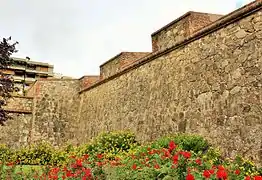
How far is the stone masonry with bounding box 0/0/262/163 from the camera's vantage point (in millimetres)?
7938

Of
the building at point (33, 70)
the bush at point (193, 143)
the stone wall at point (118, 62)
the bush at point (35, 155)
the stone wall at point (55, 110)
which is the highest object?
the building at point (33, 70)

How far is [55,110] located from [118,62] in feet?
15.0

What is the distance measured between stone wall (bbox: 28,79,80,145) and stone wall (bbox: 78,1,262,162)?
4497 mm

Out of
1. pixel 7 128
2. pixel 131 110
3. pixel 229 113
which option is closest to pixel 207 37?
pixel 229 113

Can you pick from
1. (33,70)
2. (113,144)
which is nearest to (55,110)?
(113,144)

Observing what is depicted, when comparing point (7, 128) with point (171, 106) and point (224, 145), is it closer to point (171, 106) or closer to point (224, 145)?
point (171, 106)

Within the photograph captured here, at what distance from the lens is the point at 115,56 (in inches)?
624

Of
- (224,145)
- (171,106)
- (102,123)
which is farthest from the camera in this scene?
(102,123)

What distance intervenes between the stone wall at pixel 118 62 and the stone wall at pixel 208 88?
3.82ft

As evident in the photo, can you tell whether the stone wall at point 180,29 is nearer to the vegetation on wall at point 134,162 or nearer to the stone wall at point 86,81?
the vegetation on wall at point 134,162

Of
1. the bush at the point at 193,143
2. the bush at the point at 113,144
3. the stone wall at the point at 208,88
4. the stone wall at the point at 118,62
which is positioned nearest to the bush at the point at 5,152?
the bush at the point at 113,144

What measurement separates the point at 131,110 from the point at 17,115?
21.6 ft

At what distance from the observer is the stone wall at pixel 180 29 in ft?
35.9

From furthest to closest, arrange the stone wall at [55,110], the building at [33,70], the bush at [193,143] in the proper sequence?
the building at [33,70] < the stone wall at [55,110] < the bush at [193,143]
